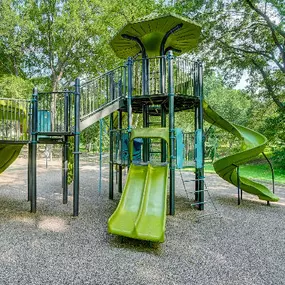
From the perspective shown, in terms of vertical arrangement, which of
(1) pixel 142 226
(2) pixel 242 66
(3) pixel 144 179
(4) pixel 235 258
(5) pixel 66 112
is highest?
(2) pixel 242 66

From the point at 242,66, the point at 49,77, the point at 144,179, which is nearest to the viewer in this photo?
the point at 144,179

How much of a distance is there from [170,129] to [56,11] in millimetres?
18546

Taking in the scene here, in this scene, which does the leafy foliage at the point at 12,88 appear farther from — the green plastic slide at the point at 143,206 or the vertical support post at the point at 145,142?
the green plastic slide at the point at 143,206

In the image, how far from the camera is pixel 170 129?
6867mm

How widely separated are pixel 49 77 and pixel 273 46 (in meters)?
19.3

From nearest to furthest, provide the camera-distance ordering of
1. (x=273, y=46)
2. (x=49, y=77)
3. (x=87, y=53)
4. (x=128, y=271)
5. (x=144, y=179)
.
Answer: (x=128, y=271) < (x=144, y=179) < (x=273, y=46) < (x=87, y=53) < (x=49, y=77)

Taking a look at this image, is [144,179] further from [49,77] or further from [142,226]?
[49,77]

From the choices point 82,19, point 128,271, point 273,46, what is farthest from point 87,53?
point 128,271

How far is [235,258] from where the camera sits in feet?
14.6

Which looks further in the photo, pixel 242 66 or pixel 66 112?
pixel 242 66

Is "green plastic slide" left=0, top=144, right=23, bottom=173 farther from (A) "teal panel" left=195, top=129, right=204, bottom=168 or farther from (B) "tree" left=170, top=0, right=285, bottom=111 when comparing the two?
(B) "tree" left=170, top=0, right=285, bottom=111

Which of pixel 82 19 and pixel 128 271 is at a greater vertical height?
pixel 82 19

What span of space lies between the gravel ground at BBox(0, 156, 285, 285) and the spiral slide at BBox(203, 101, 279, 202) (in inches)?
29.3

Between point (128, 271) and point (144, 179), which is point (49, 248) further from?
point (144, 179)
